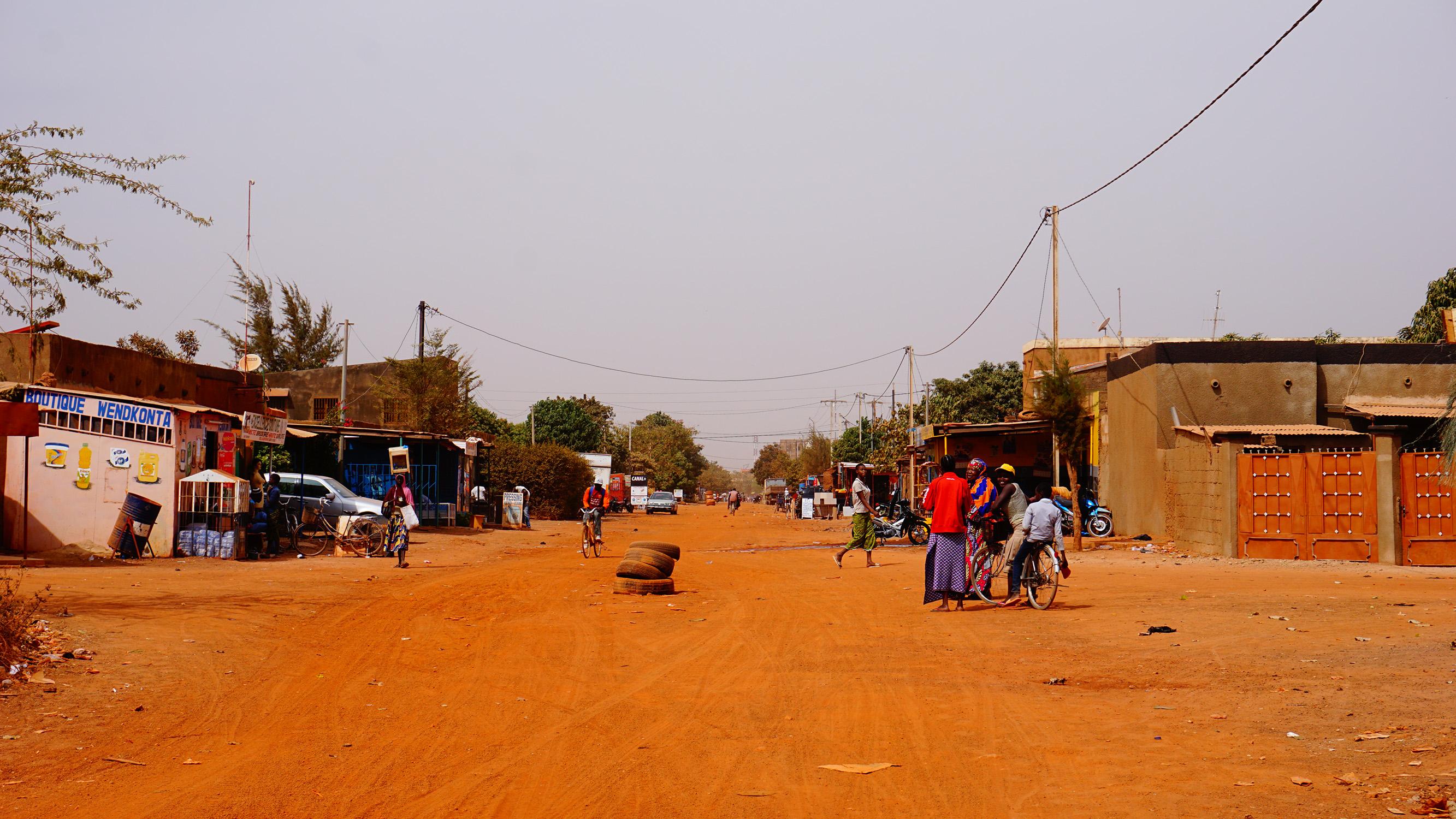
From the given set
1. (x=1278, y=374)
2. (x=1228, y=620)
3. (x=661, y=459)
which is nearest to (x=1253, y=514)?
(x=1278, y=374)

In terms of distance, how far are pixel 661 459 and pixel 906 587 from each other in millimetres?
93126

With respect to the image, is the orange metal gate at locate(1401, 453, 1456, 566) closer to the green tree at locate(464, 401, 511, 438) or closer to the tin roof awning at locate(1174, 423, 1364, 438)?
the tin roof awning at locate(1174, 423, 1364, 438)

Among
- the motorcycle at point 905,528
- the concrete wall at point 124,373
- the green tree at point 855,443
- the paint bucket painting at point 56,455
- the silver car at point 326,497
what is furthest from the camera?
the green tree at point 855,443

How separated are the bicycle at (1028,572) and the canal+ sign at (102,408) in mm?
15622

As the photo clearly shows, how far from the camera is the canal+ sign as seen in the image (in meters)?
20.8

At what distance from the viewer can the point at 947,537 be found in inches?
543

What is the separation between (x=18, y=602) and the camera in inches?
410

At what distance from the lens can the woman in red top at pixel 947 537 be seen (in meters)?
13.5

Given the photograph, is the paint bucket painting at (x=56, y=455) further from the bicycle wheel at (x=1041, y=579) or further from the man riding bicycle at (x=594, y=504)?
the bicycle wheel at (x=1041, y=579)

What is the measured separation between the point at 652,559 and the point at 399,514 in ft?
25.8

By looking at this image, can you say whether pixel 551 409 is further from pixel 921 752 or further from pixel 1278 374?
pixel 921 752

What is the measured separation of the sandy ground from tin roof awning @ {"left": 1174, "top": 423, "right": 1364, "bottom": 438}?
820 cm

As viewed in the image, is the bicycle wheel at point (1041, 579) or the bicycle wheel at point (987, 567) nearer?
the bicycle wheel at point (1041, 579)

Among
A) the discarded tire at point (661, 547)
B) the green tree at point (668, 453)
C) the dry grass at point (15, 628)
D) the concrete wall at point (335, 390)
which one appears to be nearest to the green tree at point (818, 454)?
the green tree at point (668, 453)
